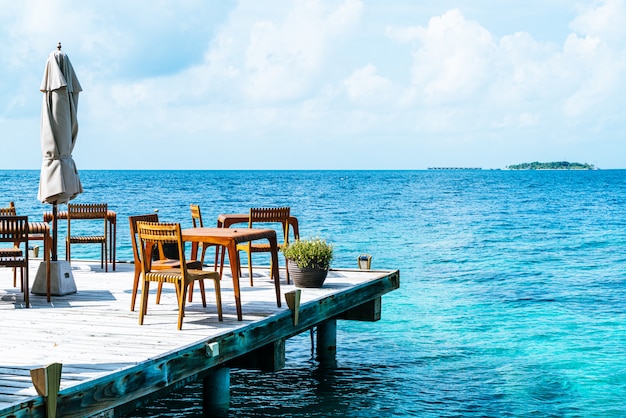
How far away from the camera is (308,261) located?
9.06m

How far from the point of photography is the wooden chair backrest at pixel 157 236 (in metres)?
6.82

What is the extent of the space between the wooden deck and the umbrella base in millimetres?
93

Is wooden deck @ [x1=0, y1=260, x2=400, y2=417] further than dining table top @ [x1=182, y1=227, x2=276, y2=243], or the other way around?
dining table top @ [x1=182, y1=227, x2=276, y2=243]

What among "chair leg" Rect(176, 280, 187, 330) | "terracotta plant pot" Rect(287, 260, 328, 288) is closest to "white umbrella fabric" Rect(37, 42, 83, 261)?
"chair leg" Rect(176, 280, 187, 330)

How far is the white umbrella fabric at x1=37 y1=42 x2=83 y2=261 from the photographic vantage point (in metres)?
8.56

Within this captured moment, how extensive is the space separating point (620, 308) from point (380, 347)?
22.5 ft

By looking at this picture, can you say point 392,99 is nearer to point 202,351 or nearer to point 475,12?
point 475,12

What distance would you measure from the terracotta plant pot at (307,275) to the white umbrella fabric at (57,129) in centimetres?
255

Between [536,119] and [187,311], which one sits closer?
[187,311]

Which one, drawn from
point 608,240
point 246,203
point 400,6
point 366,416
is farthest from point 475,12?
point 366,416

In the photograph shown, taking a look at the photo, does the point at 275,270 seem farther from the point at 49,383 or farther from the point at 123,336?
the point at 49,383

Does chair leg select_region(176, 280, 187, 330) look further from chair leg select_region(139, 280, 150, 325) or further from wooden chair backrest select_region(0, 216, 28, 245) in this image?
wooden chair backrest select_region(0, 216, 28, 245)

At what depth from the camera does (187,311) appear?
771cm

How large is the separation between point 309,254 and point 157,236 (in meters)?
2.44
